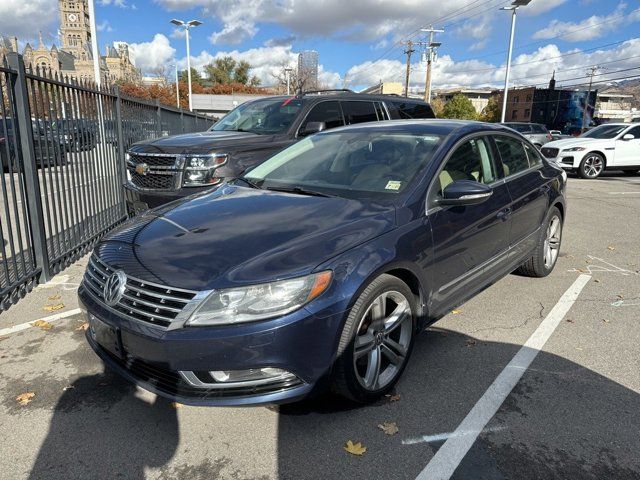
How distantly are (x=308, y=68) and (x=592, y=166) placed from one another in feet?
230

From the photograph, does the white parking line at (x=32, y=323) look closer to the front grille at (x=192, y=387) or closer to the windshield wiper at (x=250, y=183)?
the windshield wiper at (x=250, y=183)

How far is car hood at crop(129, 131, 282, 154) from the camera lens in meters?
5.87


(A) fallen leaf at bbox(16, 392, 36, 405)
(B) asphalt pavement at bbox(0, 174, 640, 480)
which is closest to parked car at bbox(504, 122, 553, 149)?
(B) asphalt pavement at bbox(0, 174, 640, 480)

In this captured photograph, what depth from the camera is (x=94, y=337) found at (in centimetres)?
289

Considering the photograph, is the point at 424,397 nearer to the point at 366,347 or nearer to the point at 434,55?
the point at 366,347

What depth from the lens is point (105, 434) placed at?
267cm

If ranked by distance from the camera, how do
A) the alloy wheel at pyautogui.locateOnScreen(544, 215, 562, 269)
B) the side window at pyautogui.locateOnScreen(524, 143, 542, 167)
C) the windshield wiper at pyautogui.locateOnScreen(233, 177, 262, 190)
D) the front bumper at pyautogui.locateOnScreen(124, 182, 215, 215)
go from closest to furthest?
the windshield wiper at pyautogui.locateOnScreen(233, 177, 262, 190), the side window at pyautogui.locateOnScreen(524, 143, 542, 167), the alloy wheel at pyautogui.locateOnScreen(544, 215, 562, 269), the front bumper at pyautogui.locateOnScreen(124, 182, 215, 215)

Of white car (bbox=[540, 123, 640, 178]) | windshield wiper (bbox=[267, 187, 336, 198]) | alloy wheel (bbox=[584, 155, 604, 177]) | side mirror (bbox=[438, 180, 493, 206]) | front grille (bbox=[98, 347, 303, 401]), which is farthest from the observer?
alloy wheel (bbox=[584, 155, 604, 177])

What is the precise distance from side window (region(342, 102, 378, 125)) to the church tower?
12024 cm

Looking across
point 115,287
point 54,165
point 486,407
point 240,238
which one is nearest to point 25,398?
point 115,287

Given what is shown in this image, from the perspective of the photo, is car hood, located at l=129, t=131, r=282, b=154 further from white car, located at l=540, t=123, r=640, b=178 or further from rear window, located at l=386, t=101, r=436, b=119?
white car, located at l=540, t=123, r=640, b=178

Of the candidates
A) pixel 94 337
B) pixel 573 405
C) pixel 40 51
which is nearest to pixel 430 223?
pixel 573 405

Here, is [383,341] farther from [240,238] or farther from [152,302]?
[152,302]

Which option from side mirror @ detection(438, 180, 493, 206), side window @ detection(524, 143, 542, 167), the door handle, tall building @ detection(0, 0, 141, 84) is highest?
tall building @ detection(0, 0, 141, 84)
